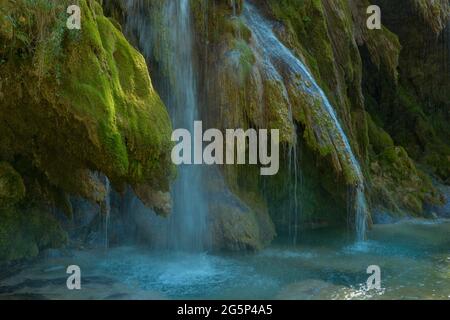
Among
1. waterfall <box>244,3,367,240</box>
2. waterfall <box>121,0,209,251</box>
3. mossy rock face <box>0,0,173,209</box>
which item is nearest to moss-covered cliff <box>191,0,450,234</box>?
waterfall <box>244,3,367,240</box>

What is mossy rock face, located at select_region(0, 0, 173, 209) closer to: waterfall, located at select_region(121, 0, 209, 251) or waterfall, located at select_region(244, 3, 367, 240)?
waterfall, located at select_region(121, 0, 209, 251)

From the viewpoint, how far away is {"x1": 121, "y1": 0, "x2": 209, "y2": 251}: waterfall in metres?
13.6

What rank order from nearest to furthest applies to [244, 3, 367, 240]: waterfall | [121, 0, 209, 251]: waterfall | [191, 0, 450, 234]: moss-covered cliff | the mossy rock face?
the mossy rock face → [121, 0, 209, 251]: waterfall → [191, 0, 450, 234]: moss-covered cliff → [244, 3, 367, 240]: waterfall

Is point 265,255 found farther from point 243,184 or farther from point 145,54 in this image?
point 145,54

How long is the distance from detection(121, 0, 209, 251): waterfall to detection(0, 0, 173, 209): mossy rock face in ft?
10.4

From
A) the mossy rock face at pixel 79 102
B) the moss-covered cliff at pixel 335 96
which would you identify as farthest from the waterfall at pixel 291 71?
the mossy rock face at pixel 79 102

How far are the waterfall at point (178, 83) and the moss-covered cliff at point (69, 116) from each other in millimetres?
3198

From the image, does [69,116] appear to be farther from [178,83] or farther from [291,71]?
[291,71]

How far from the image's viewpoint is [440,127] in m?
28.0

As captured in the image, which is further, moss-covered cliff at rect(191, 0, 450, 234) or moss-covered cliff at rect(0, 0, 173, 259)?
moss-covered cliff at rect(191, 0, 450, 234)

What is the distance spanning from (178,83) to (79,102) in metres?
5.28

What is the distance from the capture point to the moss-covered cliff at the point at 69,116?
8.70 meters

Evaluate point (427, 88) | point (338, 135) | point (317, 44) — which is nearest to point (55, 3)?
point (338, 135)
